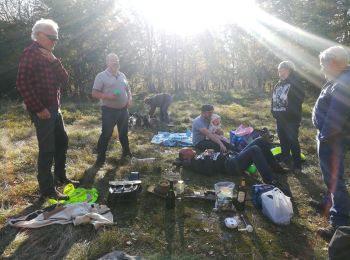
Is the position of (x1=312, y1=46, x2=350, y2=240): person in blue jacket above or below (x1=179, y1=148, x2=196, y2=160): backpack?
above

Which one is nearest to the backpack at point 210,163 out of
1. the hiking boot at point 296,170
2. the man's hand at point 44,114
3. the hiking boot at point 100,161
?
the hiking boot at point 296,170

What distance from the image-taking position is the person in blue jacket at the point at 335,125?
3730 mm

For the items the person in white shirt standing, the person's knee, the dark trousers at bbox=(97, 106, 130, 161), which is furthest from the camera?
the dark trousers at bbox=(97, 106, 130, 161)

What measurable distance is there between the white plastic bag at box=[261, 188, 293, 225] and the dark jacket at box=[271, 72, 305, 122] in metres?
2.32

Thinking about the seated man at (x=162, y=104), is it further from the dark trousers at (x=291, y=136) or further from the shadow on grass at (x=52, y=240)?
the shadow on grass at (x=52, y=240)

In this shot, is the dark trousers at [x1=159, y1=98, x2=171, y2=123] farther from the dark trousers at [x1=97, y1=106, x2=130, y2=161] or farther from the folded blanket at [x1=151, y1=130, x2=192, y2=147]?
the dark trousers at [x1=97, y1=106, x2=130, y2=161]

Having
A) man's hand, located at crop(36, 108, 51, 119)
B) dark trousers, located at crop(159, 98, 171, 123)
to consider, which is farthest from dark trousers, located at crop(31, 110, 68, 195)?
dark trousers, located at crop(159, 98, 171, 123)

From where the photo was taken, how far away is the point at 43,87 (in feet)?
14.5

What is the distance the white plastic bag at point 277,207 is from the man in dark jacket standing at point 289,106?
2195mm

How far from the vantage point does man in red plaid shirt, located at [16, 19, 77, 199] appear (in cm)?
423

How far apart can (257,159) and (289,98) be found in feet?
5.17

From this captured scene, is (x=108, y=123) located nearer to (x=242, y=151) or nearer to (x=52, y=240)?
(x=242, y=151)

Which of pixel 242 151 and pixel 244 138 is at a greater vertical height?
pixel 242 151

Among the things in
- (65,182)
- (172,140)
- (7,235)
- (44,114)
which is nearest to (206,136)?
(172,140)
